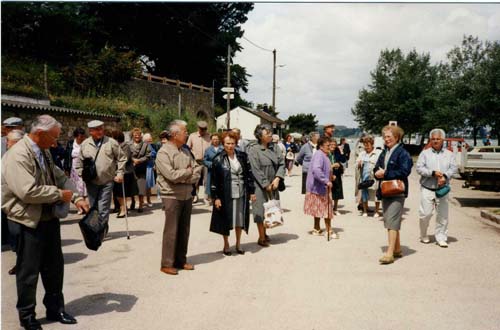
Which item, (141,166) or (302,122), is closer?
(141,166)

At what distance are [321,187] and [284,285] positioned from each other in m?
3.12

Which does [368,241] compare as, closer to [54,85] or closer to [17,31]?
[54,85]

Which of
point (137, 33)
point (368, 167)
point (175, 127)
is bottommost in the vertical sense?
point (368, 167)

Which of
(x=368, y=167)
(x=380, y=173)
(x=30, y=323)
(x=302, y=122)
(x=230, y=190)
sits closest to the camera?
(x=30, y=323)

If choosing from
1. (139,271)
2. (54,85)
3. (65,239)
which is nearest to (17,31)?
(54,85)

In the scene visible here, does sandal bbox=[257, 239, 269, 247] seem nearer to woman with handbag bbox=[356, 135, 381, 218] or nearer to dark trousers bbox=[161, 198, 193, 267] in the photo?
dark trousers bbox=[161, 198, 193, 267]

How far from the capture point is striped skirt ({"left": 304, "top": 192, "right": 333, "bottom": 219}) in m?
7.97

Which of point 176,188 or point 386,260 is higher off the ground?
point 176,188

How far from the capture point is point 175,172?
573cm

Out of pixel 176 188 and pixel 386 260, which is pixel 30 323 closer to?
pixel 176 188

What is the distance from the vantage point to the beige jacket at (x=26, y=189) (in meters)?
3.77

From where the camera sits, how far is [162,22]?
4112cm

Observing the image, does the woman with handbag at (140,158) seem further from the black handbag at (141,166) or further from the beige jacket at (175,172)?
the beige jacket at (175,172)

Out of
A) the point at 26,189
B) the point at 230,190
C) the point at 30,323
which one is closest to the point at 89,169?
the point at 230,190
